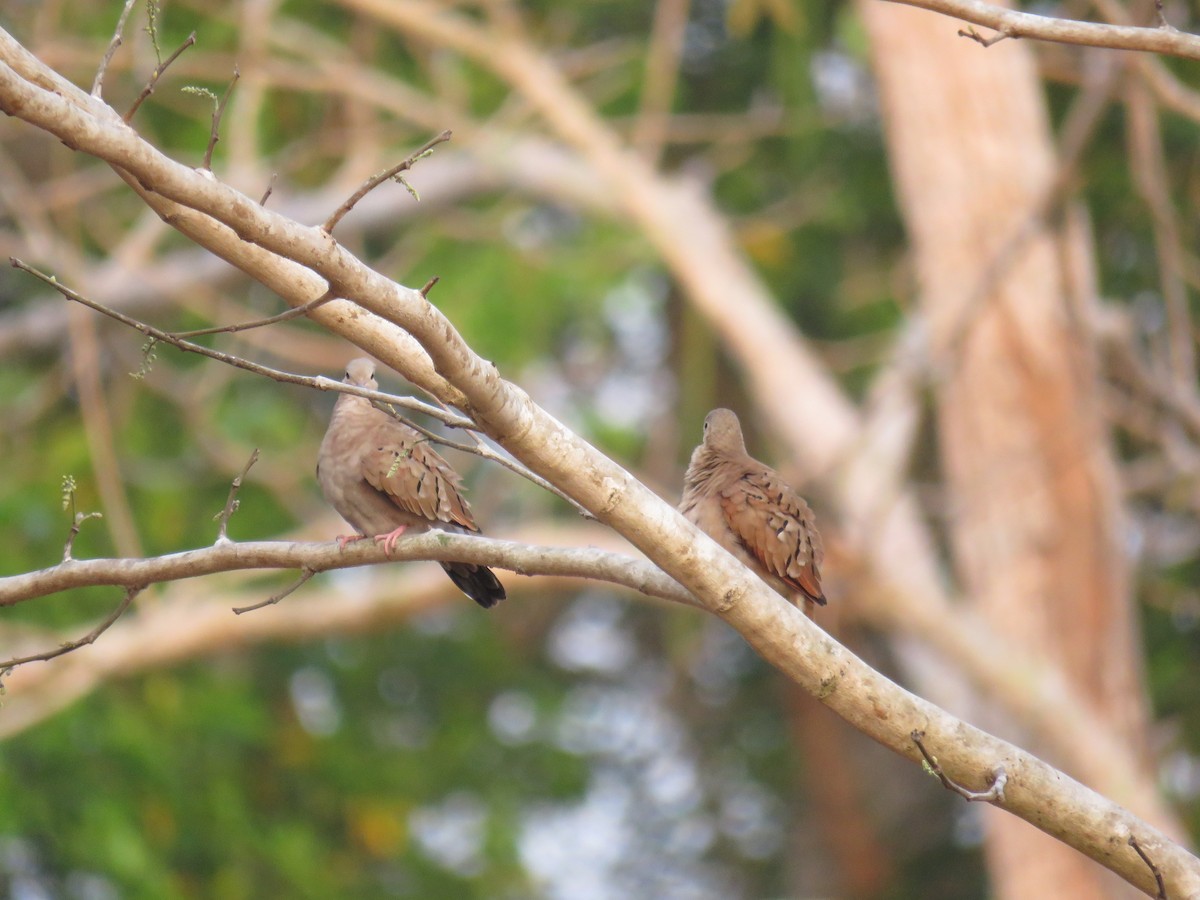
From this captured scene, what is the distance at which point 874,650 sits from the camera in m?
16.0

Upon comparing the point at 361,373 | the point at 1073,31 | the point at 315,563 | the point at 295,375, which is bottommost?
the point at 361,373

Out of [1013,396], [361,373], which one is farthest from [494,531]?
[361,373]

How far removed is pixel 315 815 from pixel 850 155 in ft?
23.2

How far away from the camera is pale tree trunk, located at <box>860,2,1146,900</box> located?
31.4 feet

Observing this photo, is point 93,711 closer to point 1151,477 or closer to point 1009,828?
point 1009,828

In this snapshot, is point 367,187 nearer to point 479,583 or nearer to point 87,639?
point 87,639

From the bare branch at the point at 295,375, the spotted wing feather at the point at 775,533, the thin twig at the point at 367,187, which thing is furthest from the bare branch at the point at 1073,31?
the spotted wing feather at the point at 775,533

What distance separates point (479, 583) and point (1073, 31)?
2.42 m

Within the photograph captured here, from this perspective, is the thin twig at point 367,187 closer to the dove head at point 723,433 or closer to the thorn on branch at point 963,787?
the thorn on branch at point 963,787

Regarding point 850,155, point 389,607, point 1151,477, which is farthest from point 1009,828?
point 850,155

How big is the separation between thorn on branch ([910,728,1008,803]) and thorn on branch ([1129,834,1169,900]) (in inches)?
12.1

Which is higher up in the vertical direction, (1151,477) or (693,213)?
(693,213)

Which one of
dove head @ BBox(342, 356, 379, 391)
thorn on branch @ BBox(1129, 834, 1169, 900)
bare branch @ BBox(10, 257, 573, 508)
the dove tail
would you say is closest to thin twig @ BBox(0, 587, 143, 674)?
bare branch @ BBox(10, 257, 573, 508)

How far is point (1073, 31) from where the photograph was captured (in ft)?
12.0
